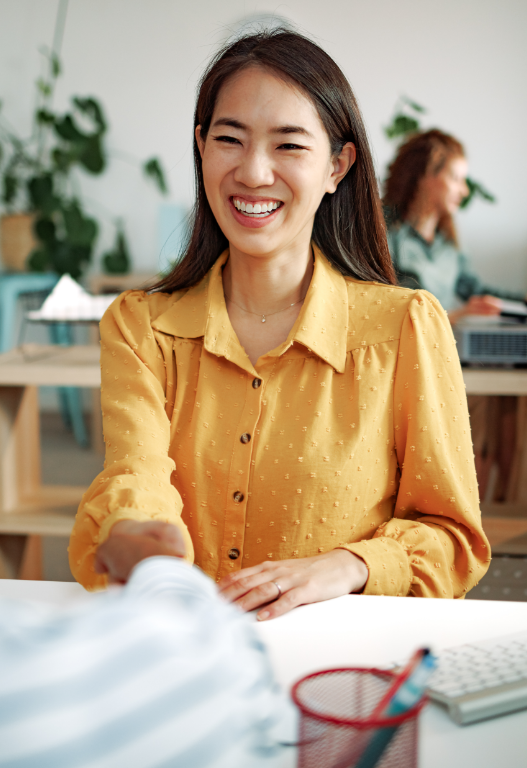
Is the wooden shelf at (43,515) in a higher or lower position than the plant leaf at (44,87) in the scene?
lower

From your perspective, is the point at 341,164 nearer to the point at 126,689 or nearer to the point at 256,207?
the point at 256,207

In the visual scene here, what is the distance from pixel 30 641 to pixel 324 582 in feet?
1.81

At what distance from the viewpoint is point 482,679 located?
626 millimetres

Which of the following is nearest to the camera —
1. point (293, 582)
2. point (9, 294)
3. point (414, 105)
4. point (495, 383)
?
point (293, 582)

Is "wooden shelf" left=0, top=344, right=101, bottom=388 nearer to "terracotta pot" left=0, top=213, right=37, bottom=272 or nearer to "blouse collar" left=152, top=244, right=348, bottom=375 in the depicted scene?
"blouse collar" left=152, top=244, right=348, bottom=375

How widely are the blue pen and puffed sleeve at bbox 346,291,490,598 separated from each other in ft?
1.76

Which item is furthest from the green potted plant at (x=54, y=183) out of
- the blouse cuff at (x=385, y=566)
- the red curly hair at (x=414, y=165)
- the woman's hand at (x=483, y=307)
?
the blouse cuff at (x=385, y=566)

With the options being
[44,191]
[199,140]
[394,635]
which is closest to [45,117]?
[44,191]

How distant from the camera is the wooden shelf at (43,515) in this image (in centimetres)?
211

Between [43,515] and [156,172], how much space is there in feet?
9.15

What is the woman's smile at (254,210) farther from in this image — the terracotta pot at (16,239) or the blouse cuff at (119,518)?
the terracotta pot at (16,239)

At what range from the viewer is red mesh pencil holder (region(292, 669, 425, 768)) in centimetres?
42

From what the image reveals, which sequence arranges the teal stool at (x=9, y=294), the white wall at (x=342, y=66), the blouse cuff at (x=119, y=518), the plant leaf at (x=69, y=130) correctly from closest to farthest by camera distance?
the blouse cuff at (x=119, y=518)
the teal stool at (x=9, y=294)
the white wall at (x=342, y=66)
the plant leaf at (x=69, y=130)

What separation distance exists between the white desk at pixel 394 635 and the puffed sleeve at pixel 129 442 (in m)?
0.08
